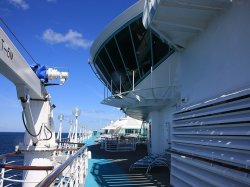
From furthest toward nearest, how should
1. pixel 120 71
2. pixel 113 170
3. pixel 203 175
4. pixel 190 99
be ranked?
pixel 120 71 < pixel 113 170 < pixel 190 99 < pixel 203 175

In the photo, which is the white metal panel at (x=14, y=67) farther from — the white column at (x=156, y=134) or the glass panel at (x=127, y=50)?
the white column at (x=156, y=134)

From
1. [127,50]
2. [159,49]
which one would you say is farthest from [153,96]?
[127,50]

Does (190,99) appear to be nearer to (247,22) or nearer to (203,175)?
(203,175)

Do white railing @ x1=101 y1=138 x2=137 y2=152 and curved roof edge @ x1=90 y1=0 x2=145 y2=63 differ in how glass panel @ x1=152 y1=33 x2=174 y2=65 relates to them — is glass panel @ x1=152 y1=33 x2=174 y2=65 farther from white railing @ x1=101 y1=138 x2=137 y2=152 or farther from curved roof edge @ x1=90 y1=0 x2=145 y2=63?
white railing @ x1=101 y1=138 x2=137 y2=152

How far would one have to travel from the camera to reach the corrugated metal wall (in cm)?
433

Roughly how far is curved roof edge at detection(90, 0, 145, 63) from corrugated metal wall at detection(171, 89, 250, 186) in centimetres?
546

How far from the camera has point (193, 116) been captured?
21.0 feet

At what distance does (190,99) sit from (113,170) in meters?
4.70

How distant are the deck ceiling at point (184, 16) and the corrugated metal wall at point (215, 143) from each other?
173 cm

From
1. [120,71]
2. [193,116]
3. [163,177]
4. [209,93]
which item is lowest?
[163,177]

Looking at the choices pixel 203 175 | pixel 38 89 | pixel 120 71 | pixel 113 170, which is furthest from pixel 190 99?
pixel 120 71

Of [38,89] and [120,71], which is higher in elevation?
[120,71]

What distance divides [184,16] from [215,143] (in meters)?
2.69

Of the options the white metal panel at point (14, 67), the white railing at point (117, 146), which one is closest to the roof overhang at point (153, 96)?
the white metal panel at point (14, 67)
